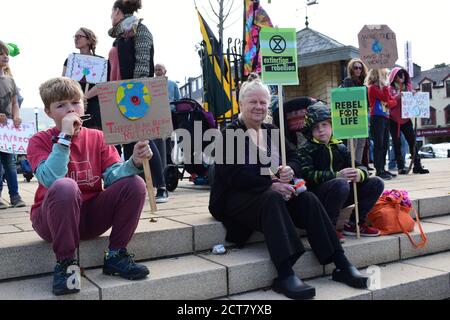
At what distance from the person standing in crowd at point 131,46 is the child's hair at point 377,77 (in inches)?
129

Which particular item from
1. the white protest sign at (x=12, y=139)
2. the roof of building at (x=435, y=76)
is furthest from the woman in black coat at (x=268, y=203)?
the roof of building at (x=435, y=76)

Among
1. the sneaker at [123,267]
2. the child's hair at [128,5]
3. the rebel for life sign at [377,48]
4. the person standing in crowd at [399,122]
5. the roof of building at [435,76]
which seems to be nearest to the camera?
the sneaker at [123,267]

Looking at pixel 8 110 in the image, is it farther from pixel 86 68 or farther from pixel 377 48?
pixel 377 48

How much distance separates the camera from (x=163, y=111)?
2.85 metres

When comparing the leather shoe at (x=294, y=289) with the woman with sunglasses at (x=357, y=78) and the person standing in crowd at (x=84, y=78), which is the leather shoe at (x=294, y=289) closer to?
the person standing in crowd at (x=84, y=78)

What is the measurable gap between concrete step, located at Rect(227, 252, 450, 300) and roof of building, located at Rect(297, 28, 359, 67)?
7699mm

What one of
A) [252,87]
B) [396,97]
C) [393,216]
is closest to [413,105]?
[396,97]

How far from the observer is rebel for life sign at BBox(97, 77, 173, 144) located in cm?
273

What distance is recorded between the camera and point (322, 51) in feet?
34.3

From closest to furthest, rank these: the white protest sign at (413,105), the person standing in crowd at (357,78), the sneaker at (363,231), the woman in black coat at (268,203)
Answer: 1. the woman in black coat at (268,203)
2. the sneaker at (363,231)
3. the person standing in crowd at (357,78)
4. the white protest sign at (413,105)

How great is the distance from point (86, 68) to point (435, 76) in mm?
45115

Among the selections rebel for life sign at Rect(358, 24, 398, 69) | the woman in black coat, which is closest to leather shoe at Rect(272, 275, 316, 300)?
the woman in black coat

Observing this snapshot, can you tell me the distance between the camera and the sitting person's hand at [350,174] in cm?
310
